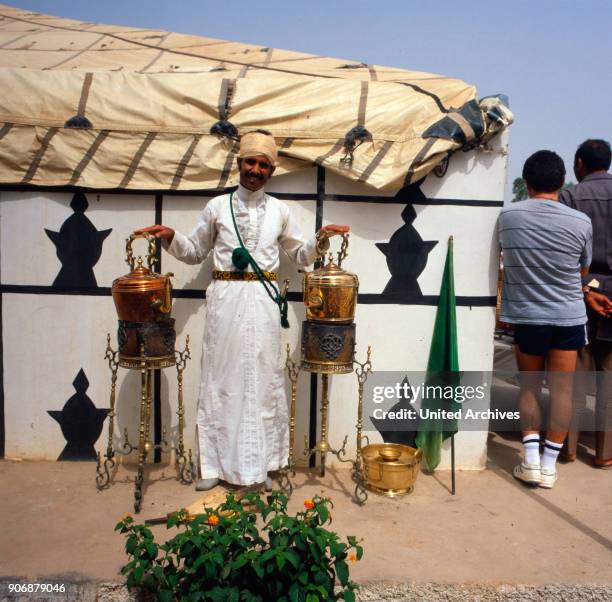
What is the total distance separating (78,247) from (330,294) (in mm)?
1818

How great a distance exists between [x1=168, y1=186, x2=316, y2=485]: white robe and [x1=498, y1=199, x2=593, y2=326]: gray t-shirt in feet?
4.55

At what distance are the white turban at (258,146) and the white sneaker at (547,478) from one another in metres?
2.73

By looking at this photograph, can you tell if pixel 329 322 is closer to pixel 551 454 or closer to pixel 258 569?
pixel 258 569

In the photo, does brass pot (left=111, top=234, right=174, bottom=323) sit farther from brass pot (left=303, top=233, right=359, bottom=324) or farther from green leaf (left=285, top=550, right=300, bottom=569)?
green leaf (left=285, top=550, right=300, bottom=569)

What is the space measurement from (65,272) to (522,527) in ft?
11.0

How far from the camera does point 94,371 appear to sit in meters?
4.12

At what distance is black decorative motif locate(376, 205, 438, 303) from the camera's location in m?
4.09

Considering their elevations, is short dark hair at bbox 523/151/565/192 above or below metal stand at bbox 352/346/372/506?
above

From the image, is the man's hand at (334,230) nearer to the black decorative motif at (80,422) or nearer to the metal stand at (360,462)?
the metal stand at (360,462)

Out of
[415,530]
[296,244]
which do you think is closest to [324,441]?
[415,530]

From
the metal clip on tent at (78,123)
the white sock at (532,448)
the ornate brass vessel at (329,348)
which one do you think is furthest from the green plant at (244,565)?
the metal clip on tent at (78,123)

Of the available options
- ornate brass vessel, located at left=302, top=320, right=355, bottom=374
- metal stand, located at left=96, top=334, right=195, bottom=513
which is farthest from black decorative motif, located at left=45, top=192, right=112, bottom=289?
ornate brass vessel, located at left=302, top=320, right=355, bottom=374

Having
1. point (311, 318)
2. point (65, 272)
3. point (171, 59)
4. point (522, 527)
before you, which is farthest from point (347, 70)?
point (522, 527)

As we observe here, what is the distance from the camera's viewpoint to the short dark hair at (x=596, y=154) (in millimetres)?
4289
